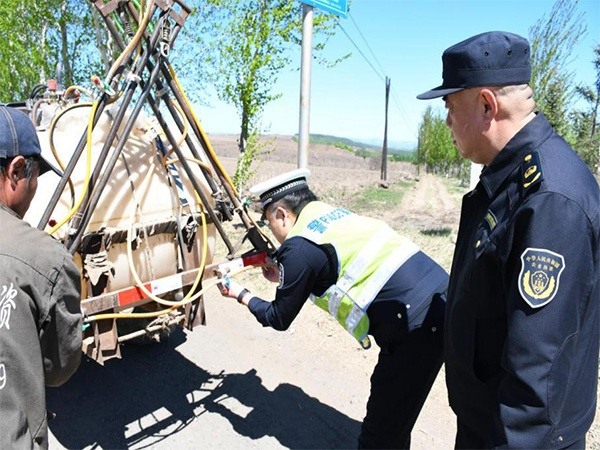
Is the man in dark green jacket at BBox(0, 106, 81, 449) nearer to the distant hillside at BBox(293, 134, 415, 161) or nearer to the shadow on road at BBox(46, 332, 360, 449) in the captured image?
the shadow on road at BBox(46, 332, 360, 449)

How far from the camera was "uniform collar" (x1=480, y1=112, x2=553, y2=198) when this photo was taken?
1.58 m

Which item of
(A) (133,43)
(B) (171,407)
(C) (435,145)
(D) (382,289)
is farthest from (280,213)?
(C) (435,145)

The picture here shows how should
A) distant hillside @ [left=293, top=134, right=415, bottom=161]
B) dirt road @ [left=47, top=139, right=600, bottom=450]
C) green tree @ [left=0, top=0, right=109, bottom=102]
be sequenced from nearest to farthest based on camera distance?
1. dirt road @ [left=47, top=139, right=600, bottom=450]
2. green tree @ [left=0, top=0, right=109, bottom=102]
3. distant hillside @ [left=293, top=134, right=415, bottom=161]

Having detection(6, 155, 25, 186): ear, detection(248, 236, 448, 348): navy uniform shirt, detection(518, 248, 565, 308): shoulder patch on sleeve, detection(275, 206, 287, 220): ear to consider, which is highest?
detection(6, 155, 25, 186): ear

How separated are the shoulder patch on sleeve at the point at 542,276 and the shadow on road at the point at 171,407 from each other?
2190 mm

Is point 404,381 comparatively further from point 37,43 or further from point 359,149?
point 359,149

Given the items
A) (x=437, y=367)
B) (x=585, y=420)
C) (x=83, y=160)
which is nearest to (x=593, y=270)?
(x=585, y=420)

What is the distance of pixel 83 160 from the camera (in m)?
2.90

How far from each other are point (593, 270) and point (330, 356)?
3.12 metres

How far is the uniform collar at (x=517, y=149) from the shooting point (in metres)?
1.58

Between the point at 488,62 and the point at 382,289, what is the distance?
1382 mm

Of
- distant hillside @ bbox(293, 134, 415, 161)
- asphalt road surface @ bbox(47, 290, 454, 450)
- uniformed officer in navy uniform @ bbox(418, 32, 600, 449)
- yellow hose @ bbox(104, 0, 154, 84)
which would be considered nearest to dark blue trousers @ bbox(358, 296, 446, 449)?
asphalt road surface @ bbox(47, 290, 454, 450)

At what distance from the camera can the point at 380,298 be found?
2641 mm

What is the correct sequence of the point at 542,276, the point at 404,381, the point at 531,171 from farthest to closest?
the point at 404,381 < the point at 531,171 < the point at 542,276
